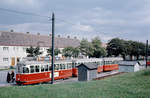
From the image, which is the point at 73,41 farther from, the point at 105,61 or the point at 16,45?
the point at 105,61

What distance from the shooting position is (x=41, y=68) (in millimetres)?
20781

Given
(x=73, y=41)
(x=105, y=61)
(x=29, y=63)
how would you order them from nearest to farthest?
(x=29, y=63)
(x=105, y=61)
(x=73, y=41)

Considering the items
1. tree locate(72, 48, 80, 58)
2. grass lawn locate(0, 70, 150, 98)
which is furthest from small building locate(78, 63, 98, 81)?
tree locate(72, 48, 80, 58)

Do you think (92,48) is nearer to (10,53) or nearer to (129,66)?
(10,53)

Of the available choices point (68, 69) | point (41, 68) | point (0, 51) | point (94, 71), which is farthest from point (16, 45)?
point (94, 71)

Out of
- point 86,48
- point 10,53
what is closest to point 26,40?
point 10,53

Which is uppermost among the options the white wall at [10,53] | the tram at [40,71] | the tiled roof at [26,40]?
the tiled roof at [26,40]

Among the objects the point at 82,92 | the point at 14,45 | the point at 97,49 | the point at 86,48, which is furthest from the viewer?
the point at 97,49

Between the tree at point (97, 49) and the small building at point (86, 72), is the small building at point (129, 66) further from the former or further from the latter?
the tree at point (97, 49)

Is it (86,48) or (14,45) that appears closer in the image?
(14,45)

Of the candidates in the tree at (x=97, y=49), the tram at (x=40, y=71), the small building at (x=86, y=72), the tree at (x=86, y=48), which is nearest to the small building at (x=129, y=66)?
the tram at (x=40, y=71)

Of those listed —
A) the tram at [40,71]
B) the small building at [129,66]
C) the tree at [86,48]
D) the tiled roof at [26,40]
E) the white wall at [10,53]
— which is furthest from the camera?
the tree at [86,48]

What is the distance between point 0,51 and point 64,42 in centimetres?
2774

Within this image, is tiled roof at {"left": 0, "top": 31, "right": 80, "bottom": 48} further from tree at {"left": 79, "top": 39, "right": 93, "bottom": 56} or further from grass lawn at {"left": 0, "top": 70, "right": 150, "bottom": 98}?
grass lawn at {"left": 0, "top": 70, "right": 150, "bottom": 98}
